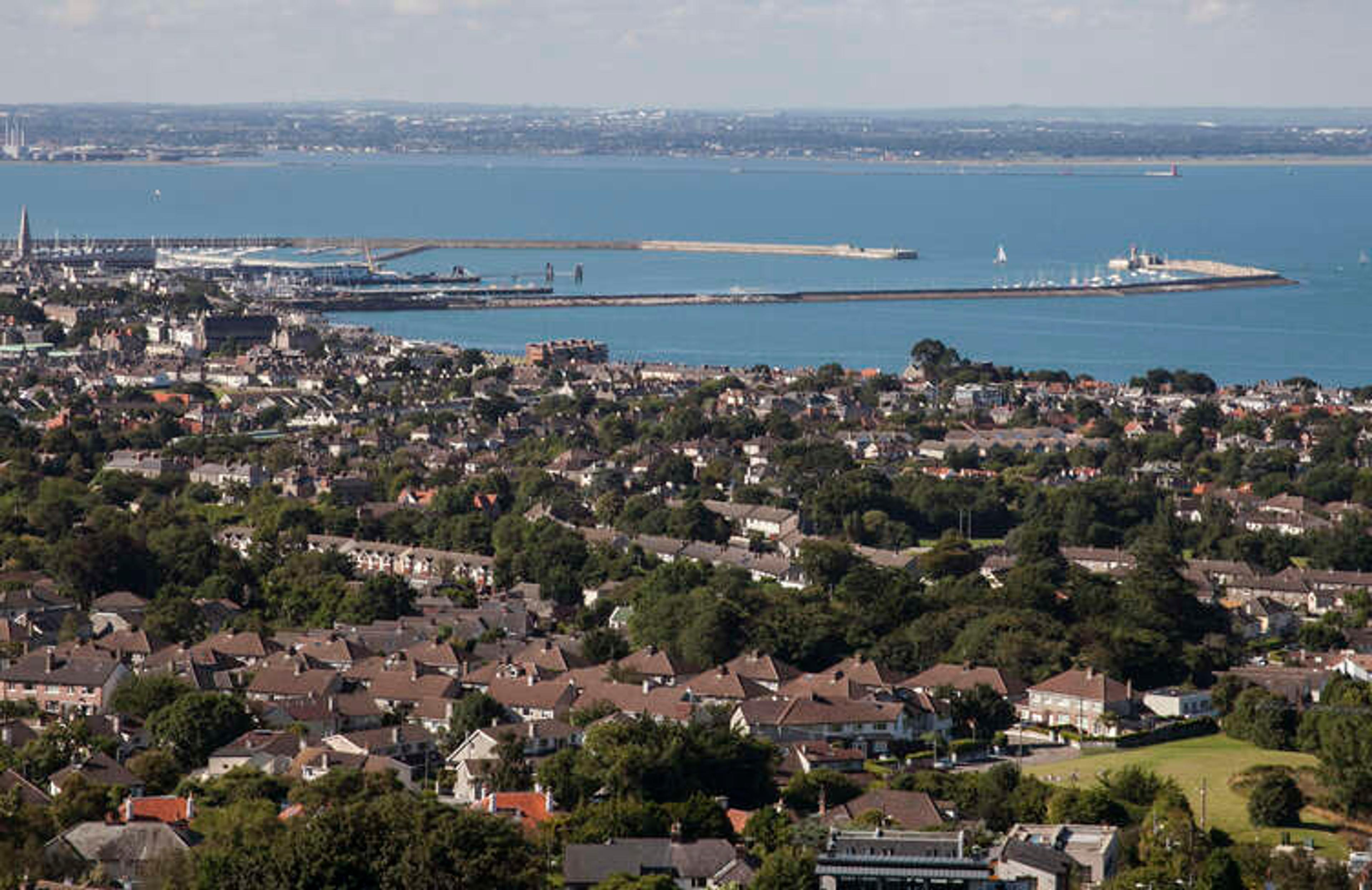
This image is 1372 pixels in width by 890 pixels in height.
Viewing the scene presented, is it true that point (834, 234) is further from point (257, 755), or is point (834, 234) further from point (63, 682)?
point (257, 755)

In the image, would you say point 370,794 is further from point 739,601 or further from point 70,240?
point 70,240

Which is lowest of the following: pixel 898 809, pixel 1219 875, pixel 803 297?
pixel 803 297

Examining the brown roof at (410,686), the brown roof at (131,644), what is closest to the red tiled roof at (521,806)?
the brown roof at (410,686)

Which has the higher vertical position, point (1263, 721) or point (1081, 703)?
point (1263, 721)

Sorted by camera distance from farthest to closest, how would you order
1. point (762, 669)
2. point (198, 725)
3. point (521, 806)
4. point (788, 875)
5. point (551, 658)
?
point (551, 658) → point (762, 669) → point (198, 725) → point (521, 806) → point (788, 875)

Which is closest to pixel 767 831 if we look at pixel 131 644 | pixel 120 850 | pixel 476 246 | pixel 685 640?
pixel 120 850

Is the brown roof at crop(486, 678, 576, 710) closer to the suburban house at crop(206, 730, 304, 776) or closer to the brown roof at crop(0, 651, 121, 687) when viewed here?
the suburban house at crop(206, 730, 304, 776)

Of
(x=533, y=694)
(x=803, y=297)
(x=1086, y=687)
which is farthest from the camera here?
(x=803, y=297)
